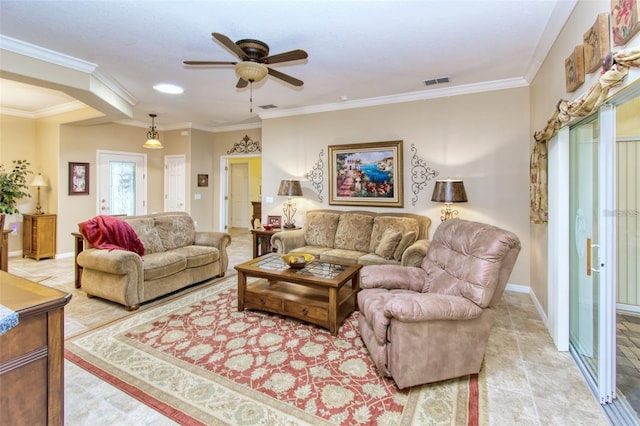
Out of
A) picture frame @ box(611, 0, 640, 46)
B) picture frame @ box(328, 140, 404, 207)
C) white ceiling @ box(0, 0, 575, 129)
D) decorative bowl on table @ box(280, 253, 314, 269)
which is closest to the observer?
picture frame @ box(611, 0, 640, 46)

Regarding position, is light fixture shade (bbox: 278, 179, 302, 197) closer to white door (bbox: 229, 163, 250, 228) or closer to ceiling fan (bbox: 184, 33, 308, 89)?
ceiling fan (bbox: 184, 33, 308, 89)

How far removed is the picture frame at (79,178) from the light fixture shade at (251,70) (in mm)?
5171

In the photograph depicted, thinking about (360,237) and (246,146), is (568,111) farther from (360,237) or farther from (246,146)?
(246,146)

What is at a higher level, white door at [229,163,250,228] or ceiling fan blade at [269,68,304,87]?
ceiling fan blade at [269,68,304,87]

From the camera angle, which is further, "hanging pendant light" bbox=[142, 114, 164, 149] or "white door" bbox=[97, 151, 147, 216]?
"white door" bbox=[97, 151, 147, 216]

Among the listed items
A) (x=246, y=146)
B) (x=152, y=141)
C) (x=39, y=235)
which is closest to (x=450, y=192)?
(x=246, y=146)

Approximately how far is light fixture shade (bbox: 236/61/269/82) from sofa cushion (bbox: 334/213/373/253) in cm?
257

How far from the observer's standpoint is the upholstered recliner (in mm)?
1956

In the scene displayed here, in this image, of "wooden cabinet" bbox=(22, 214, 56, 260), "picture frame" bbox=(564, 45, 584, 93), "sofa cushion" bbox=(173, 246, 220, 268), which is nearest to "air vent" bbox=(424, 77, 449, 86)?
"picture frame" bbox=(564, 45, 584, 93)

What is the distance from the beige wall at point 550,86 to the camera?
2.05 m

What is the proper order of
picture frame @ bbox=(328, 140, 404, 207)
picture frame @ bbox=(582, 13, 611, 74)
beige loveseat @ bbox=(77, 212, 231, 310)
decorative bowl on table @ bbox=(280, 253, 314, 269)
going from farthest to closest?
picture frame @ bbox=(328, 140, 404, 207) < beige loveseat @ bbox=(77, 212, 231, 310) < decorative bowl on table @ bbox=(280, 253, 314, 269) < picture frame @ bbox=(582, 13, 611, 74)

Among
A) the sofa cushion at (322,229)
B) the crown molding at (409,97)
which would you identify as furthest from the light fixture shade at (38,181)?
the sofa cushion at (322,229)

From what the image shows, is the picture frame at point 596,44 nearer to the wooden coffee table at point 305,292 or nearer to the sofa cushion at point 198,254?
the wooden coffee table at point 305,292

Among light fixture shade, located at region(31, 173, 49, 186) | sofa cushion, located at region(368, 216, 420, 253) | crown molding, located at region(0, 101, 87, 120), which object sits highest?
crown molding, located at region(0, 101, 87, 120)
